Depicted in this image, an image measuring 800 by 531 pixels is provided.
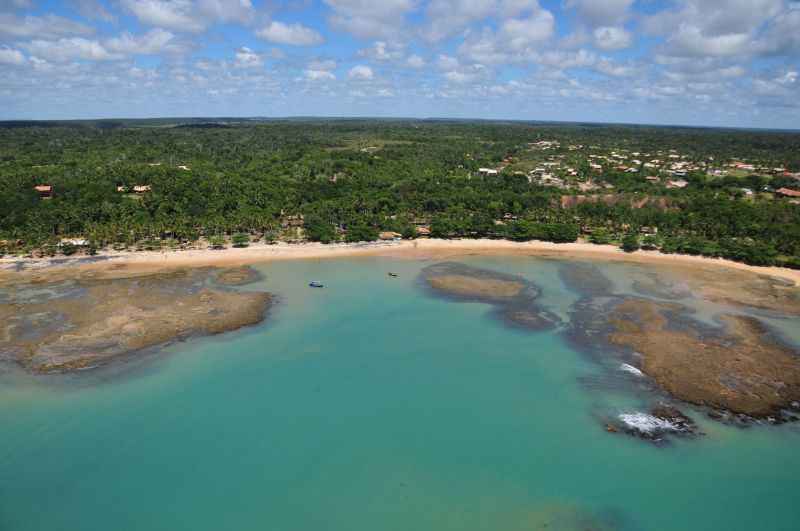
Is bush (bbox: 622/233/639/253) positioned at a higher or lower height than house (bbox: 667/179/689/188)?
lower

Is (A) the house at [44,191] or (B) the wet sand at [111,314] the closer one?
(B) the wet sand at [111,314]

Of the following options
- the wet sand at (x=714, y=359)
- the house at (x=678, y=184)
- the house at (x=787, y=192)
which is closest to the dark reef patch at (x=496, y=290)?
the wet sand at (x=714, y=359)

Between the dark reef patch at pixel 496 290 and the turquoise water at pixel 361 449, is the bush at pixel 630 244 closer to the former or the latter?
the dark reef patch at pixel 496 290

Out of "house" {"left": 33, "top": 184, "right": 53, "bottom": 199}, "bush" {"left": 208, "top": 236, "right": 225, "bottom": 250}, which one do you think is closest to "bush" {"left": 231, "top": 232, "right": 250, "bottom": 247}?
"bush" {"left": 208, "top": 236, "right": 225, "bottom": 250}

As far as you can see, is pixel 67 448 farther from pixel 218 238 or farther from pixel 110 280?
pixel 218 238

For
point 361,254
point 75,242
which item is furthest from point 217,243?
point 361,254

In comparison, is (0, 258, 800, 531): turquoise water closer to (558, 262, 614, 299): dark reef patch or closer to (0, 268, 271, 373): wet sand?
(0, 268, 271, 373): wet sand

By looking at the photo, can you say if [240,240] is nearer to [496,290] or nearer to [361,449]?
[496,290]
